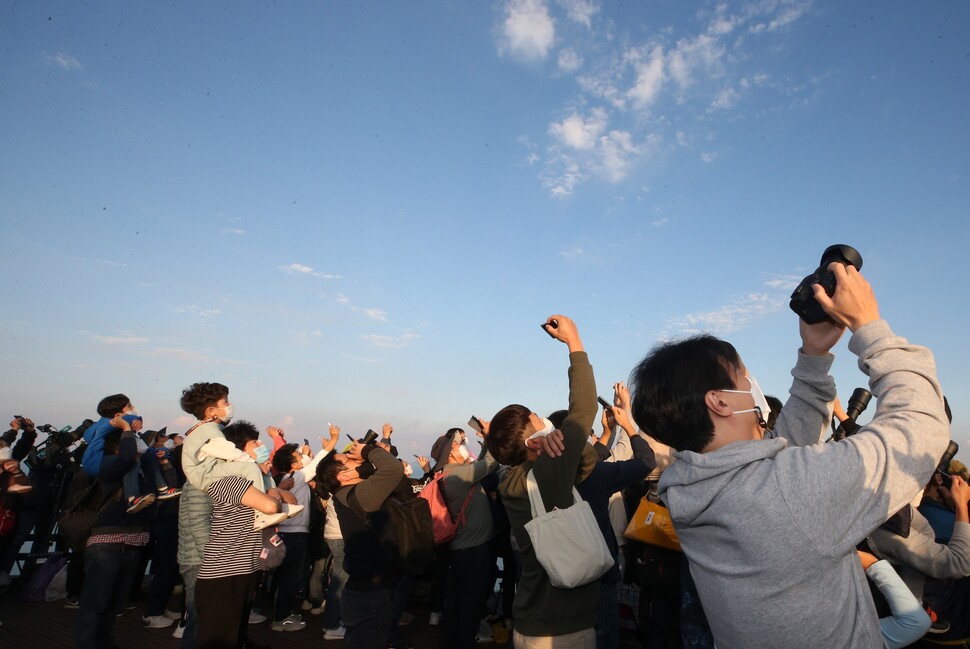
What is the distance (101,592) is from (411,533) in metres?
3.44

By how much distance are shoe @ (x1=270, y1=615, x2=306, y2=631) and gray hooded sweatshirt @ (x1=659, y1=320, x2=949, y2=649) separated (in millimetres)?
7061

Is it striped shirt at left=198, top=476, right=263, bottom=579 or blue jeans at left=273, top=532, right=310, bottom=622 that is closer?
striped shirt at left=198, top=476, right=263, bottom=579

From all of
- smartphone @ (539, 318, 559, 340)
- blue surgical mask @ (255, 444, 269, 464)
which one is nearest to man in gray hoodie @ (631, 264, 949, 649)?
smartphone @ (539, 318, 559, 340)

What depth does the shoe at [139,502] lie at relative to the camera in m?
5.68

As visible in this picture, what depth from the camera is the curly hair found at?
5.07m

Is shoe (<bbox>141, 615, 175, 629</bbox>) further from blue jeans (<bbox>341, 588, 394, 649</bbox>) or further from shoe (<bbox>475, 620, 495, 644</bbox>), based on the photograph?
blue jeans (<bbox>341, 588, 394, 649</bbox>)

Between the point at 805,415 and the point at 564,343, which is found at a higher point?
the point at 564,343

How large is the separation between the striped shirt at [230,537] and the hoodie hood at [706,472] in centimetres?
381

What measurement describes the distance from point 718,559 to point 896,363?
28.1 inches

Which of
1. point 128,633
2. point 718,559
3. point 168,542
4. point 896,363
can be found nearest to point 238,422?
point 168,542

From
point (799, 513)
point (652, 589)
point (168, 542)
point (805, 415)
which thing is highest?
point (805, 415)

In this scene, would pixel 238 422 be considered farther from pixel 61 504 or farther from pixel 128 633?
pixel 61 504

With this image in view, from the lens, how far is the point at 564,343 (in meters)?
3.03

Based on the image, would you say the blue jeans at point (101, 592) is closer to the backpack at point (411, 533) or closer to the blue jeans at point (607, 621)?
the backpack at point (411, 533)
